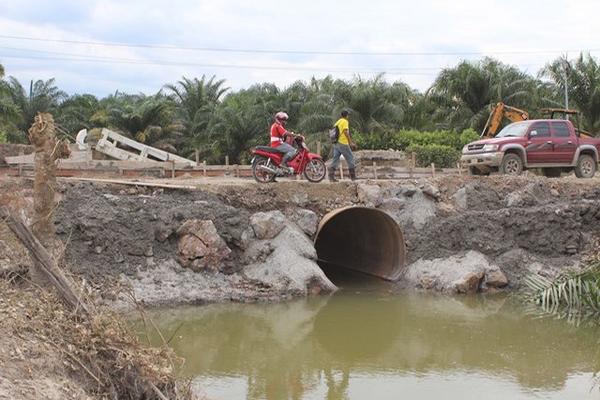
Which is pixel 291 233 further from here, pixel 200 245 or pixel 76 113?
pixel 76 113

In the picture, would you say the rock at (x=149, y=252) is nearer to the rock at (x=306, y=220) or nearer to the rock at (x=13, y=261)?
the rock at (x=306, y=220)

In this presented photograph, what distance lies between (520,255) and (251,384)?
840cm

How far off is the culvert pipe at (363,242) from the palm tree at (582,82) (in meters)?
18.5

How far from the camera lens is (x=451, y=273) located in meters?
14.5

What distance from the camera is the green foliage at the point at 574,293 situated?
11.1 meters

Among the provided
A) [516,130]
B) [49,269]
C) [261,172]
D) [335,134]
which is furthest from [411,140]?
[49,269]

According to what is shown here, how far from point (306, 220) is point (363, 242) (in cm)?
337

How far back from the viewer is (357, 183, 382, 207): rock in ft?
52.2

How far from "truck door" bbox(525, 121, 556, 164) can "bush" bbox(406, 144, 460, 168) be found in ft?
29.6

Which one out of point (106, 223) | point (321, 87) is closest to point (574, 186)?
point (106, 223)

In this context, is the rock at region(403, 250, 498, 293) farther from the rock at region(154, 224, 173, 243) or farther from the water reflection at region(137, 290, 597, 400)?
the rock at region(154, 224, 173, 243)

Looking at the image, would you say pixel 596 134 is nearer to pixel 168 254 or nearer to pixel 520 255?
pixel 520 255

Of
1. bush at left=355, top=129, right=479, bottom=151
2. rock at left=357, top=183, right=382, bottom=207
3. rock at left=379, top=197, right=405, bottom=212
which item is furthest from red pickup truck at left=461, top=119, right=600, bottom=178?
bush at left=355, top=129, right=479, bottom=151

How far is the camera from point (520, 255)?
1477 centimetres
